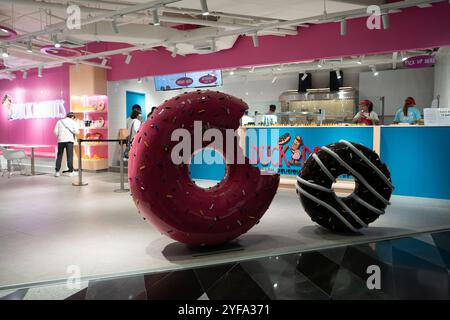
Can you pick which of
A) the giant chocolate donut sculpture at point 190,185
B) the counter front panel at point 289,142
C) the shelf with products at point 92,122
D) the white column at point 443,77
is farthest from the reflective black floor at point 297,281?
the shelf with products at point 92,122

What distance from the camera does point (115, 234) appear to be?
423 cm

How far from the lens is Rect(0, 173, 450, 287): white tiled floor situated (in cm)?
328

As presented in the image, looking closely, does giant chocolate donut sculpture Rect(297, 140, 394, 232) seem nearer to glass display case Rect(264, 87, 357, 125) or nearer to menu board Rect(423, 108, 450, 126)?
menu board Rect(423, 108, 450, 126)

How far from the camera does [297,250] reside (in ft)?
12.0

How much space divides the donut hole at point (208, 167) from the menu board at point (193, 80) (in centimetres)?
329

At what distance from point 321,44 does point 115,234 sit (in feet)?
18.9

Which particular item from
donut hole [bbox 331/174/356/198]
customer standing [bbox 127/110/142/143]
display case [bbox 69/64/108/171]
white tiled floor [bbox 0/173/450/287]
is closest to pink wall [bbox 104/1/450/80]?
display case [bbox 69/64/108/171]

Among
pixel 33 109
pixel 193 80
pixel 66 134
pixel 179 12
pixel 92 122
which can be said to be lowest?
pixel 66 134

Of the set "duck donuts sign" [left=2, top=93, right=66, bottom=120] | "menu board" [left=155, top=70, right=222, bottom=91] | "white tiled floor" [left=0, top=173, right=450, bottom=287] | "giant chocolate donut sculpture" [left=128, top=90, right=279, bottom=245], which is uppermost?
Result: "menu board" [left=155, top=70, right=222, bottom=91]

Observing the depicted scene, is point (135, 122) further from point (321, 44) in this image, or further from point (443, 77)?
point (443, 77)

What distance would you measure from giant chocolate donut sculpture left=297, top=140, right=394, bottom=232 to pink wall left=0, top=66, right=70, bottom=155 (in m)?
9.07

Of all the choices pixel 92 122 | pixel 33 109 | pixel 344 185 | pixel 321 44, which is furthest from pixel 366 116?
pixel 33 109
